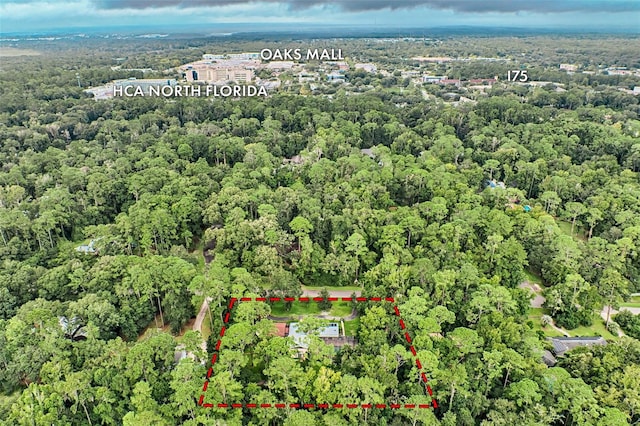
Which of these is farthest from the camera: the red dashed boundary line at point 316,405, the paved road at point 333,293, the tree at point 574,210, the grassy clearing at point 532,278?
the tree at point 574,210

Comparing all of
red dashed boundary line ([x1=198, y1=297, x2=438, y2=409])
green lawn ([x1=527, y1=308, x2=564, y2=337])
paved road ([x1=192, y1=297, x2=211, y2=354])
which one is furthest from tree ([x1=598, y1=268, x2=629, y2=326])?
paved road ([x1=192, y1=297, x2=211, y2=354])

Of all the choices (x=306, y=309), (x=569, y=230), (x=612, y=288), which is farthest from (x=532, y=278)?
(x=306, y=309)

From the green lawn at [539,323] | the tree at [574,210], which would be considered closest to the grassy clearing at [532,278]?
the green lawn at [539,323]

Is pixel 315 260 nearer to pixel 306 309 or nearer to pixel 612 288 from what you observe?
pixel 306 309

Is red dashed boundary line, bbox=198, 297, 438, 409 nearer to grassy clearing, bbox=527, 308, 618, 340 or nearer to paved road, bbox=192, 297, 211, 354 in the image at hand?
paved road, bbox=192, 297, 211, 354

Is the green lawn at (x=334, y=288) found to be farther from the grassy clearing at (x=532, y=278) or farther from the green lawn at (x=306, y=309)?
the grassy clearing at (x=532, y=278)

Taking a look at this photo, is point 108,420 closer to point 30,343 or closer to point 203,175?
point 30,343
